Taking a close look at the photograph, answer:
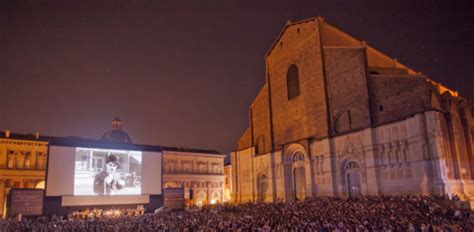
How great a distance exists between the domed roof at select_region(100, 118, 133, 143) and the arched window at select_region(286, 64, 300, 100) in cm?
3202

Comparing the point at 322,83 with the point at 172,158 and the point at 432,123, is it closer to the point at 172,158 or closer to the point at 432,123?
the point at 432,123

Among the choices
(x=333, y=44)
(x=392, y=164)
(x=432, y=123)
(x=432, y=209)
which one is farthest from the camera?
(x=333, y=44)

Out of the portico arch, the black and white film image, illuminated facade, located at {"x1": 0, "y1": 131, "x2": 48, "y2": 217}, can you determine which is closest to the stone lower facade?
the portico arch

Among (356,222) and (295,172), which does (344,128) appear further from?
(356,222)

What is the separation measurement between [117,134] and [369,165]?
4413 centimetres

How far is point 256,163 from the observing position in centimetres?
4256

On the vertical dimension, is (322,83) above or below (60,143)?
above

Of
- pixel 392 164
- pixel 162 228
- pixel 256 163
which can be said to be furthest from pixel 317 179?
pixel 162 228

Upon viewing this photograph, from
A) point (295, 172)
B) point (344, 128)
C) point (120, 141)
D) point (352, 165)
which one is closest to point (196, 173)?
point (120, 141)

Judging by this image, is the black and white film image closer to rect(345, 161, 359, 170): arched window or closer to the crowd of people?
the crowd of people

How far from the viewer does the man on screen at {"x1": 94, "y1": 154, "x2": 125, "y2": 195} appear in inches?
1326

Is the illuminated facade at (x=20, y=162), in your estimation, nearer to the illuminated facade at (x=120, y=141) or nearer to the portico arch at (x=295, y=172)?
the illuminated facade at (x=120, y=141)

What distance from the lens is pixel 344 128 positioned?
31.5 metres

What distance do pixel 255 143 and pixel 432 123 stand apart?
23328mm
